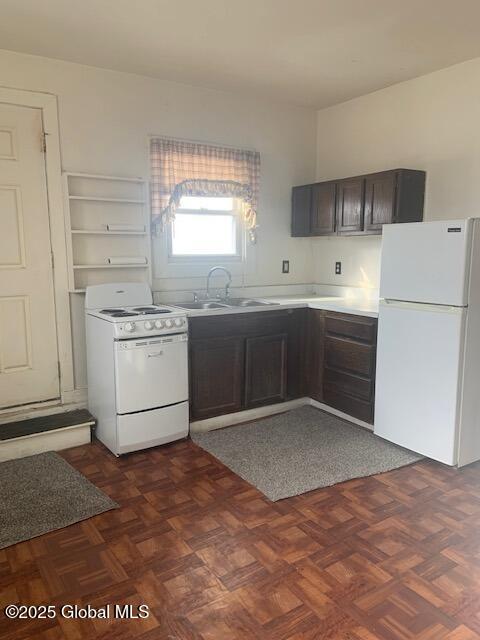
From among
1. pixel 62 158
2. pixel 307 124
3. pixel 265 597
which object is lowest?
pixel 265 597

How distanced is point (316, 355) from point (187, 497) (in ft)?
5.49

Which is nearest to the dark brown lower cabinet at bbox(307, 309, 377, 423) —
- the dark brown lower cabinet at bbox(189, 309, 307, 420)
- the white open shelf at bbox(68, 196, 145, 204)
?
the dark brown lower cabinet at bbox(189, 309, 307, 420)

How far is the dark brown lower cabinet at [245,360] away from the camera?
11.2 feet

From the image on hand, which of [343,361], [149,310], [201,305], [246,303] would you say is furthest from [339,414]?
[149,310]

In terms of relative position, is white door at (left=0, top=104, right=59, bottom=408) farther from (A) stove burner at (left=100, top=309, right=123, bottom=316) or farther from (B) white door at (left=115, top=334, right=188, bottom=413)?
(B) white door at (left=115, top=334, right=188, bottom=413)

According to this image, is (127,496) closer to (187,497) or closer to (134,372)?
(187,497)

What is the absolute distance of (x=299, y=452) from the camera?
3121 mm

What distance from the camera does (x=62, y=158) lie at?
329cm

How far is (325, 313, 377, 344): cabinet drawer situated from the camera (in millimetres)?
3301

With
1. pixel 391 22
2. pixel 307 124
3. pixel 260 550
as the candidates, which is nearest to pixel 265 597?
pixel 260 550

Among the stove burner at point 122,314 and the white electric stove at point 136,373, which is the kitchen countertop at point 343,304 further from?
the stove burner at point 122,314

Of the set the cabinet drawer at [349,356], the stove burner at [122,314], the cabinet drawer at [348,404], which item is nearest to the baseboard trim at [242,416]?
the cabinet drawer at [348,404]

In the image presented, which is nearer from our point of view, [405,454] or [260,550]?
[260,550]

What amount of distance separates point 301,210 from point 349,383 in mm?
1642
